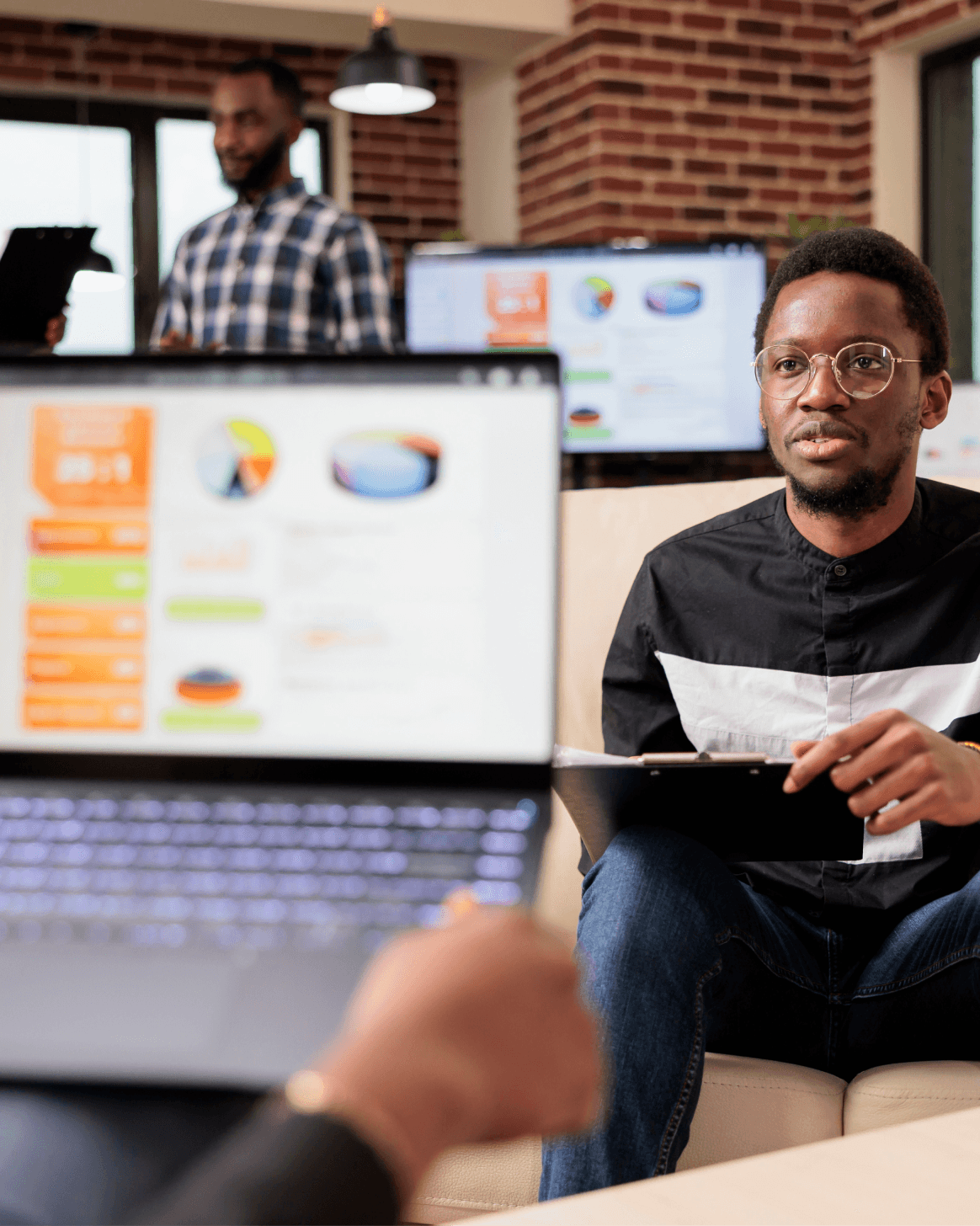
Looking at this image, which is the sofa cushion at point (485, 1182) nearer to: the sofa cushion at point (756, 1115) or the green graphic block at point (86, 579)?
the sofa cushion at point (756, 1115)

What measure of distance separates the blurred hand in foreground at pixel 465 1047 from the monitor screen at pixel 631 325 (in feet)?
11.9

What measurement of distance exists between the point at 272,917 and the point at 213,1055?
8 centimetres

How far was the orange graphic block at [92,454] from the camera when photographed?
2.35ft

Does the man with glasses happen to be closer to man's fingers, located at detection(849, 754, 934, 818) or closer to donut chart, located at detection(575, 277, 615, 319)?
man's fingers, located at detection(849, 754, 934, 818)

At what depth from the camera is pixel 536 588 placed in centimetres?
68

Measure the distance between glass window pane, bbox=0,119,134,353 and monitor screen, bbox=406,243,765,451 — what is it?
1638 mm

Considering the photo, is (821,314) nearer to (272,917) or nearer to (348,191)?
(272,917)

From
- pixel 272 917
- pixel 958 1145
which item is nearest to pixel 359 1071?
pixel 272 917

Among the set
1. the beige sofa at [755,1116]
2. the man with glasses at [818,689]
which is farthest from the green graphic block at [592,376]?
the beige sofa at [755,1116]

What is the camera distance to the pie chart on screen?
71 centimetres

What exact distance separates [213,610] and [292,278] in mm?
2436

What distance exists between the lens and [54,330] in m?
1.53

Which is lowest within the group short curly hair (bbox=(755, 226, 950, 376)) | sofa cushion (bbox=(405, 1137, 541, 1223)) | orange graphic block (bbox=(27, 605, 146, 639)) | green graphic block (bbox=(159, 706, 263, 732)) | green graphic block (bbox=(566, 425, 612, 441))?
sofa cushion (bbox=(405, 1137, 541, 1223))

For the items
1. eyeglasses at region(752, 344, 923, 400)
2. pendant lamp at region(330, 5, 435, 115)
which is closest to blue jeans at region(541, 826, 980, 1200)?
eyeglasses at region(752, 344, 923, 400)
